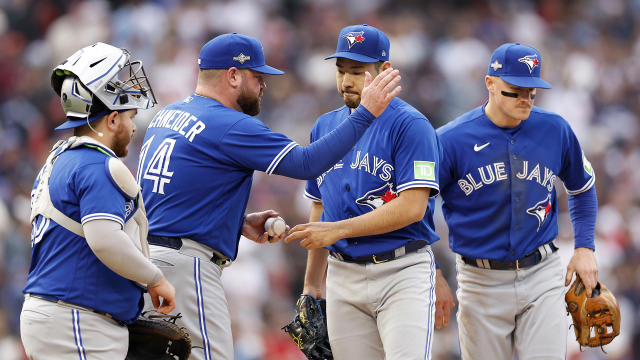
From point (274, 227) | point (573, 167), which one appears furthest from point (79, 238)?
point (573, 167)

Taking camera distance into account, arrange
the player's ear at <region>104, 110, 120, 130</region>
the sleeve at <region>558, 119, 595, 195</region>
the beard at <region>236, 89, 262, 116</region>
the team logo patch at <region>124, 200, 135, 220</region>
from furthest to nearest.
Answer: the sleeve at <region>558, 119, 595, 195</region>, the beard at <region>236, 89, 262, 116</region>, the player's ear at <region>104, 110, 120, 130</region>, the team logo patch at <region>124, 200, 135, 220</region>

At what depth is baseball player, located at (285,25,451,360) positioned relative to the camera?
5.25 m

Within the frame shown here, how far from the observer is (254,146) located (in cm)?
504

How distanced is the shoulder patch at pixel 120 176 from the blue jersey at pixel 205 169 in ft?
2.15

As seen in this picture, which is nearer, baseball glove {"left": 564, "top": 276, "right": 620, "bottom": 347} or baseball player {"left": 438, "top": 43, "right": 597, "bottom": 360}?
baseball player {"left": 438, "top": 43, "right": 597, "bottom": 360}

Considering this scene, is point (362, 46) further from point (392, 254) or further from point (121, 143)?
point (121, 143)

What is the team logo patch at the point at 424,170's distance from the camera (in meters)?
5.29

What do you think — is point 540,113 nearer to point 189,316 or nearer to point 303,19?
point 189,316

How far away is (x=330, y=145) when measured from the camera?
16.4 ft

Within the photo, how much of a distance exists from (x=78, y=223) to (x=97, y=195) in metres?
0.20

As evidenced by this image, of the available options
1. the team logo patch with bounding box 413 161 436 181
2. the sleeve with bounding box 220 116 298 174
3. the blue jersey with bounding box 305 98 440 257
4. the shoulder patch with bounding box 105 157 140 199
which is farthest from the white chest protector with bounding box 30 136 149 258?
the team logo patch with bounding box 413 161 436 181

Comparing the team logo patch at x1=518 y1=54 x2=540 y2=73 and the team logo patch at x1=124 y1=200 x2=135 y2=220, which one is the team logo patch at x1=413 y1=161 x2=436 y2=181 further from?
the team logo patch at x1=124 y1=200 x2=135 y2=220

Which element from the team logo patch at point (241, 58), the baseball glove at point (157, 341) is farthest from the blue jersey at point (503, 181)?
the baseball glove at point (157, 341)

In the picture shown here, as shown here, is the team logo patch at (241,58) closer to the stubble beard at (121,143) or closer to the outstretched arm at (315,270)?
the stubble beard at (121,143)
